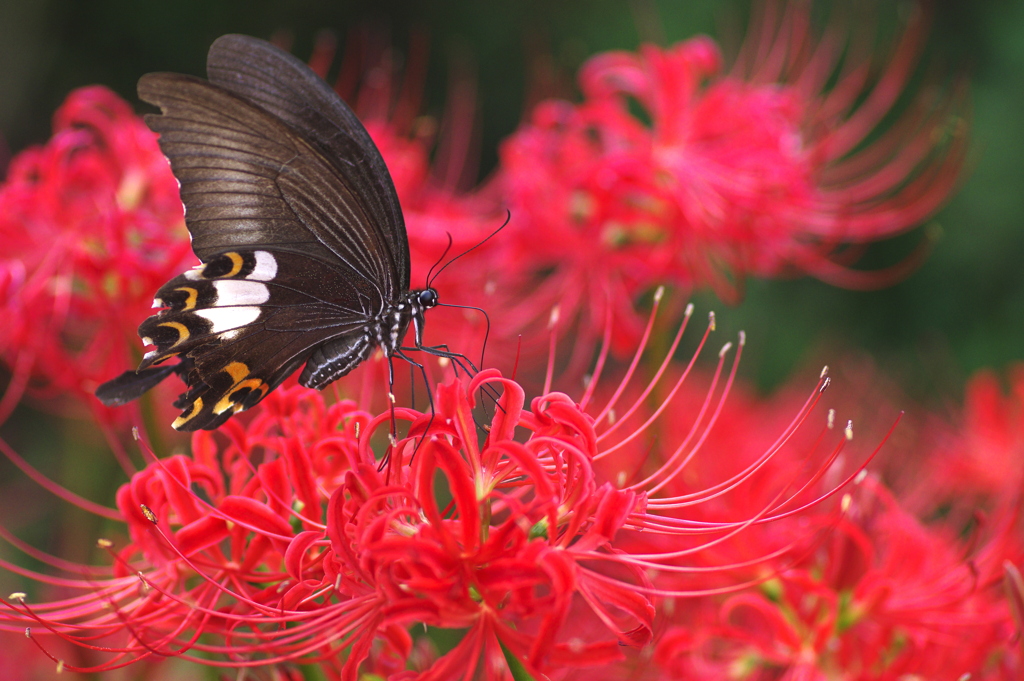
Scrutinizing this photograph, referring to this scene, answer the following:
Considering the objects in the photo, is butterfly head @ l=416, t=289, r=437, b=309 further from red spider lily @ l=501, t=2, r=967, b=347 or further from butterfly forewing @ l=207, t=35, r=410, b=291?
red spider lily @ l=501, t=2, r=967, b=347

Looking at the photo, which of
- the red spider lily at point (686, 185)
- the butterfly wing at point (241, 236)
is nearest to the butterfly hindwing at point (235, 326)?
the butterfly wing at point (241, 236)

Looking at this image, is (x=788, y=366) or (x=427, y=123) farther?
(x=788, y=366)

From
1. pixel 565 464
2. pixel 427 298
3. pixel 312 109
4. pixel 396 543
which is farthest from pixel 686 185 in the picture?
pixel 396 543

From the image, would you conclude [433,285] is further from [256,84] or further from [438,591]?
[438,591]

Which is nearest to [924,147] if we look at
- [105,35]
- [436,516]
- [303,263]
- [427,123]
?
[427,123]

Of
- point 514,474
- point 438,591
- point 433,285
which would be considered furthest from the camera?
point 433,285

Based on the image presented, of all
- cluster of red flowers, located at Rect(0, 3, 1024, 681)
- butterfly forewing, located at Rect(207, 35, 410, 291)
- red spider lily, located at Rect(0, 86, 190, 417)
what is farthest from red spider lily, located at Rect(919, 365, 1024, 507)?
red spider lily, located at Rect(0, 86, 190, 417)

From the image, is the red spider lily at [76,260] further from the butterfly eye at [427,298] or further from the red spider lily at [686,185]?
the red spider lily at [686,185]
